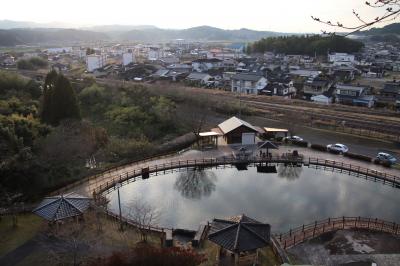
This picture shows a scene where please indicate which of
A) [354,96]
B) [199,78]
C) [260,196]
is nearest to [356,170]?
[260,196]

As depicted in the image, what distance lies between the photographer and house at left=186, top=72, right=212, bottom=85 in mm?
54281

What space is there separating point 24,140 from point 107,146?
20.2 feet

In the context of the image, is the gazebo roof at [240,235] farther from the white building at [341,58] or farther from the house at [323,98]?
the white building at [341,58]

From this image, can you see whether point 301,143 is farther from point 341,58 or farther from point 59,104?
point 341,58

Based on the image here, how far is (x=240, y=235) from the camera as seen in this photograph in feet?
41.4

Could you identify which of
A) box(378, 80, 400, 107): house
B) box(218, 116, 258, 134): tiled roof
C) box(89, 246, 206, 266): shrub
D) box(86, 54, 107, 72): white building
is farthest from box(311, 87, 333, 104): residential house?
box(86, 54, 107, 72): white building

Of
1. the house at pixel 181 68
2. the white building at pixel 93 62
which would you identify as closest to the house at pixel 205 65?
the house at pixel 181 68

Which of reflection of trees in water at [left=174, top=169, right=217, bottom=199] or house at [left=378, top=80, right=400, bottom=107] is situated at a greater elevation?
house at [left=378, top=80, right=400, bottom=107]

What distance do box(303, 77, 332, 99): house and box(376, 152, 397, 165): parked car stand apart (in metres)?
22.8

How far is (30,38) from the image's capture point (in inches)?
5728

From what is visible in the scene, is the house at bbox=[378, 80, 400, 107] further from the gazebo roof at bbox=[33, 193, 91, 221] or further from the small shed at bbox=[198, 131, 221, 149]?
the gazebo roof at bbox=[33, 193, 91, 221]

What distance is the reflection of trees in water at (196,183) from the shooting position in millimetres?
20062

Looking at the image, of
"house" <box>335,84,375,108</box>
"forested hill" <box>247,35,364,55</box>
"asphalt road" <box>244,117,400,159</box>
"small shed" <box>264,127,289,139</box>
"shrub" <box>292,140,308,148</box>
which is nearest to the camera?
"asphalt road" <box>244,117,400,159</box>

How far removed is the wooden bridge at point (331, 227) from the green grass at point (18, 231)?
9929 millimetres
